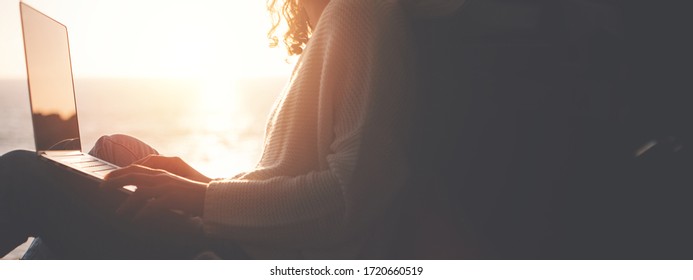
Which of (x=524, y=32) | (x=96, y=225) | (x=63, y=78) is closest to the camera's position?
(x=524, y=32)

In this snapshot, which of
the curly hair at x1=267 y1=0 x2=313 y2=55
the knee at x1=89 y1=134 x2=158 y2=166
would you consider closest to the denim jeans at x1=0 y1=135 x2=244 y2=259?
the knee at x1=89 y1=134 x2=158 y2=166

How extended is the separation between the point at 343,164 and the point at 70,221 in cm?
46

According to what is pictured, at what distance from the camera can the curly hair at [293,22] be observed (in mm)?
1271

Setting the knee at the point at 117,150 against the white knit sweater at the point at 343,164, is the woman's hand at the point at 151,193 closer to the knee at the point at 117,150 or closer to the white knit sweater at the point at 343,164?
the white knit sweater at the point at 343,164

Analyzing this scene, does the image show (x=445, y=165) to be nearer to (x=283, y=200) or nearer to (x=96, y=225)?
(x=283, y=200)

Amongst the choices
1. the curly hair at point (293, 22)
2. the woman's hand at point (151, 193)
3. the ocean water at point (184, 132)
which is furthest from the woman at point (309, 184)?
the ocean water at point (184, 132)

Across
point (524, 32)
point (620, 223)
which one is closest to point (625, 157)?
point (620, 223)

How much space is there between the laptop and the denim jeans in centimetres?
3

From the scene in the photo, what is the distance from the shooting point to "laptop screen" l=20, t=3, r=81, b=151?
1.00 metres

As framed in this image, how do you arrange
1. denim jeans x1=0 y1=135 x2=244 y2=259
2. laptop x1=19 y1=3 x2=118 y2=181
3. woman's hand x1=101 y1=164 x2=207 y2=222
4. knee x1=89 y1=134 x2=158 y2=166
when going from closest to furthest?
woman's hand x1=101 y1=164 x2=207 y2=222
denim jeans x1=0 y1=135 x2=244 y2=259
laptop x1=19 y1=3 x2=118 y2=181
knee x1=89 y1=134 x2=158 y2=166

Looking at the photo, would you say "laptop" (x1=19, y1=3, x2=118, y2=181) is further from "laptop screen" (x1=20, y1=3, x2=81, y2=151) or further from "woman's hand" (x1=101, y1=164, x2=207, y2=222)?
"woman's hand" (x1=101, y1=164, x2=207, y2=222)
